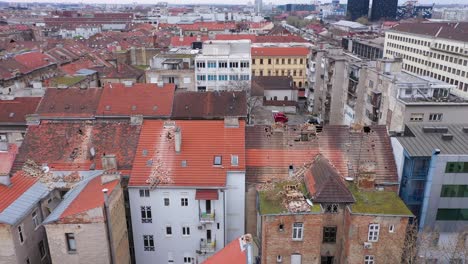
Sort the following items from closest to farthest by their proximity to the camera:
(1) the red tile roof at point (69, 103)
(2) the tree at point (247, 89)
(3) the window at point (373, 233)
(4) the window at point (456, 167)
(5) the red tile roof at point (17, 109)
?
(3) the window at point (373, 233), (4) the window at point (456, 167), (5) the red tile roof at point (17, 109), (1) the red tile roof at point (69, 103), (2) the tree at point (247, 89)

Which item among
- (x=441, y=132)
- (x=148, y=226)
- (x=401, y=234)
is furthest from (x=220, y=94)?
(x=401, y=234)

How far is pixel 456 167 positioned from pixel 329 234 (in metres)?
12.2

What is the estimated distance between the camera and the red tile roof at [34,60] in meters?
91.9

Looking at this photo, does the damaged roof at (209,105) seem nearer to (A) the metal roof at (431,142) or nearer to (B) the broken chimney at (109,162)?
(B) the broken chimney at (109,162)

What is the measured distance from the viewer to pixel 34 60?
95.4m

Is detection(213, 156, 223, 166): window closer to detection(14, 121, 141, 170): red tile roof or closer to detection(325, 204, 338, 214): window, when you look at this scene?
detection(14, 121, 141, 170): red tile roof

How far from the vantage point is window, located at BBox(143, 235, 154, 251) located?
36.3 metres

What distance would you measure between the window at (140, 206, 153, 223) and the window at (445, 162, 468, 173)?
1027 inches

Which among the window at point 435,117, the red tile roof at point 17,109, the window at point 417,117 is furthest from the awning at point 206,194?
the red tile roof at point 17,109

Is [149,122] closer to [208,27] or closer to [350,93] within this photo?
[350,93]

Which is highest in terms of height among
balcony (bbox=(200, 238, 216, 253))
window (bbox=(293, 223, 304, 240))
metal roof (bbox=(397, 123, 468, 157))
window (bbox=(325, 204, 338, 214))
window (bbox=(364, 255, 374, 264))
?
metal roof (bbox=(397, 123, 468, 157))

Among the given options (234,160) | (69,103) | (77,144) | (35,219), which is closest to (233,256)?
(234,160)

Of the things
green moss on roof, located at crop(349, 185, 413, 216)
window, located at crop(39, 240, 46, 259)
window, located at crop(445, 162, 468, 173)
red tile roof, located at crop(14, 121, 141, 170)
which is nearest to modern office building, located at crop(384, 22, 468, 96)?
window, located at crop(445, 162, 468, 173)

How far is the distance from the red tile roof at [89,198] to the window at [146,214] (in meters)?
4.35
